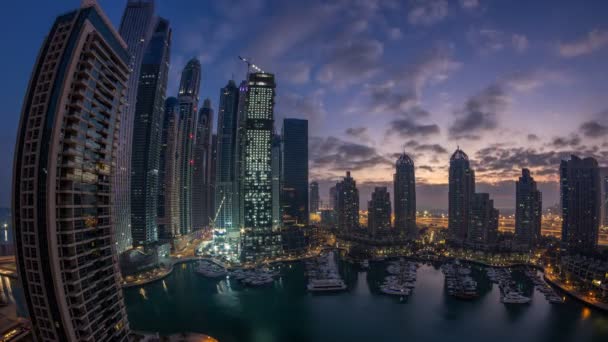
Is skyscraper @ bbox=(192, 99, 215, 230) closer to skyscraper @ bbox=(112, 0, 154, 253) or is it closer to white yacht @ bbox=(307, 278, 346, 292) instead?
skyscraper @ bbox=(112, 0, 154, 253)

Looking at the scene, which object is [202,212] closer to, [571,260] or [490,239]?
[490,239]

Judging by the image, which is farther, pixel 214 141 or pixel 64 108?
pixel 214 141

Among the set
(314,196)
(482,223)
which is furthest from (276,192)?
(314,196)

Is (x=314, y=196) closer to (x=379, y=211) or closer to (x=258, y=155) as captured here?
(x=379, y=211)

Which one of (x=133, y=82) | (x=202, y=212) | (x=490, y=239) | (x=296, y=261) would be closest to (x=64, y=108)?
(x=296, y=261)

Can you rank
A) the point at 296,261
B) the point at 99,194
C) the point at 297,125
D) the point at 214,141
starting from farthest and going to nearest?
the point at 214,141 → the point at 297,125 → the point at 296,261 → the point at 99,194

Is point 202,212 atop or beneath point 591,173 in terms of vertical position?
beneath

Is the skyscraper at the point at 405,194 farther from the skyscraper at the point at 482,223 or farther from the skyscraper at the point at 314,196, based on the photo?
the skyscraper at the point at 314,196
